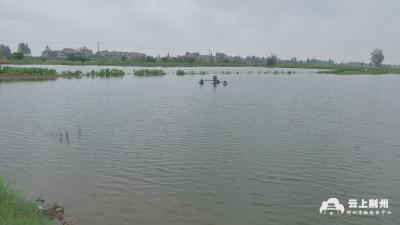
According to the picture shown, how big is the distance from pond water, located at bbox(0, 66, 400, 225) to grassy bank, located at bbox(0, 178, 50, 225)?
1498 millimetres

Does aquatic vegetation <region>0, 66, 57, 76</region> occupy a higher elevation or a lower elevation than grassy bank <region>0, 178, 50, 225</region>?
higher


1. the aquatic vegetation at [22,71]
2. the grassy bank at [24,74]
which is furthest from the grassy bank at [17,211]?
the aquatic vegetation at [22,71]

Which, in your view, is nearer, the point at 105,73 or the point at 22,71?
the point at 22,71

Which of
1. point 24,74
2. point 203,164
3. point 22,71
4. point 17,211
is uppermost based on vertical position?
point 22,71

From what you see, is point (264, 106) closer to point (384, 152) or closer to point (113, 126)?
point (113, 126)

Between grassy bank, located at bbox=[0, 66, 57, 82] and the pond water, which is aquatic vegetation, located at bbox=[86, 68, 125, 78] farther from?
the pond water

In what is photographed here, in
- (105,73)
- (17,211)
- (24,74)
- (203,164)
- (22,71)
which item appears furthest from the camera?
(105,73)

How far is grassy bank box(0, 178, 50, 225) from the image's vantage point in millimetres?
9523

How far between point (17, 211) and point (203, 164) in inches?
339

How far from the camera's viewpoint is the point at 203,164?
17.5 m

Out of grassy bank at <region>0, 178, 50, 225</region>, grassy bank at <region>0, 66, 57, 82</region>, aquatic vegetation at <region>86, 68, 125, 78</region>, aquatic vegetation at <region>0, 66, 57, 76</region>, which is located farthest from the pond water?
aquatic vegetation at <region>86, 68, 125, 78</region>

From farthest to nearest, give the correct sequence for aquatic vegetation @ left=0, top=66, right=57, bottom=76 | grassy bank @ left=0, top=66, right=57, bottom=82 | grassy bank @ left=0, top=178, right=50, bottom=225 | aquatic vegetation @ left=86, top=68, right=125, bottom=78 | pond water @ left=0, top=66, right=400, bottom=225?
aquatic vegetation @ left=86, top=68, right=125, bottom=78, aquatic vegetation @ left=0, top=66, right=57, bottom=76, grassy bank @ left=0, top=66, right=57, bottom=82, pond water @ left=0, top=66, right=400, bottom=225, grassy bank @ left=0, top=178, right=50, bottom=225

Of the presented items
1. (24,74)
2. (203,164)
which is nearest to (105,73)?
(24,74)

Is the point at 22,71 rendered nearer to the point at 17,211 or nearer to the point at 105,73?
the point at 105,73
